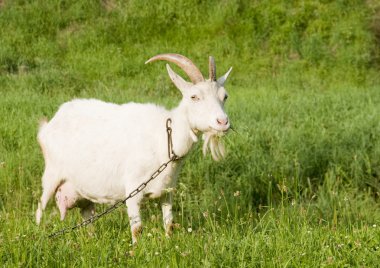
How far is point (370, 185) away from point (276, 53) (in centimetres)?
822

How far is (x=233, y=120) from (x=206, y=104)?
14.5 ft

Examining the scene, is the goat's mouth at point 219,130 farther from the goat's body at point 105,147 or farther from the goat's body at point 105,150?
the goat's body at point 105,147

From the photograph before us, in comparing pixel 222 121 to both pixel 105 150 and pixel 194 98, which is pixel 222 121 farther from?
pixel 105 150

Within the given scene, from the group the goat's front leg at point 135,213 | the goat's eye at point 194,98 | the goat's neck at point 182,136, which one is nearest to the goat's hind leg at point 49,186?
the goat's front leg at point 135,213

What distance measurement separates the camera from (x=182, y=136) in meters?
5.39

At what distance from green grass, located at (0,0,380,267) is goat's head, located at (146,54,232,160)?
615 mm

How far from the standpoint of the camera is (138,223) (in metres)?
5.23

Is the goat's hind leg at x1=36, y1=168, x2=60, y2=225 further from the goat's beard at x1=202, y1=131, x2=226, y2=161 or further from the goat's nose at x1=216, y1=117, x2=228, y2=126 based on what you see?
the goat's nose at x1=216, y1=117, x2=228, y2=126

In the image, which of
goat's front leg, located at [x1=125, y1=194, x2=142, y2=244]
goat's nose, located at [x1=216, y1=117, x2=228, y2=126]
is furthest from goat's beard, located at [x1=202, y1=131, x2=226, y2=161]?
goat's front leg, located at [x1=125, y1=194, x2=142, y2=244]

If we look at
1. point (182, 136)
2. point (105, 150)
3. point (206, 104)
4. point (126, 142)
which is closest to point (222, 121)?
point (206, 104)

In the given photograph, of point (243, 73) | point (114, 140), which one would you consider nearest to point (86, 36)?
point (243, 73)

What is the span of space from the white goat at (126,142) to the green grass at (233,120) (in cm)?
33

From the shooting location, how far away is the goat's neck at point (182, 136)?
537cm

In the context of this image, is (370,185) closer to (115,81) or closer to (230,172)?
(230,172)
